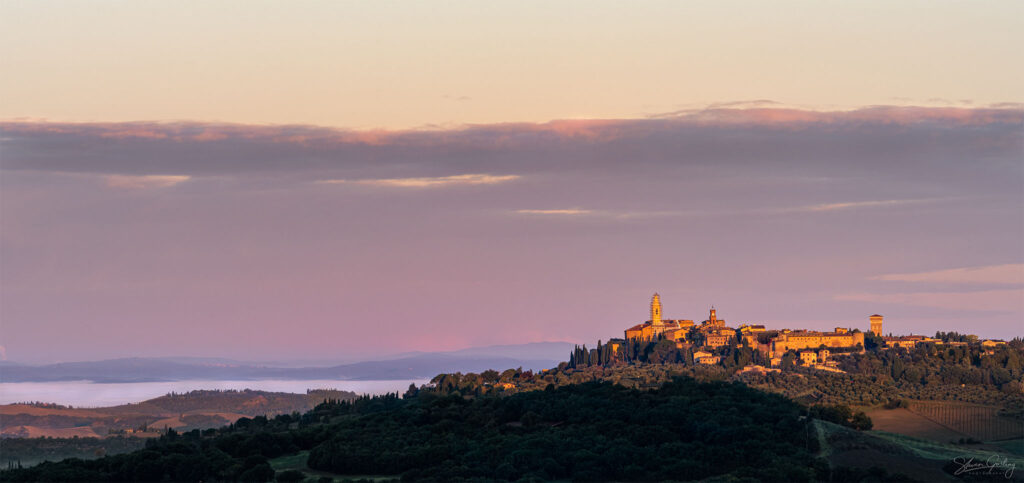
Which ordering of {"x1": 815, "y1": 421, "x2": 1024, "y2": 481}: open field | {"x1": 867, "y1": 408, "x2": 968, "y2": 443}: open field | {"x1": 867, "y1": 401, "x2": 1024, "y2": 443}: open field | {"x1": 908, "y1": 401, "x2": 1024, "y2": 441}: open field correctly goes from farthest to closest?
{"x1": 908, "y1": 401, "x2": 1024, "y2": 441}: open field, {"x1": 867, "y1": 401, "x2": 1024, "y2": 443}: open field, {"x1": 867, "y1": 408, "x2": 968, "y2": 443}: open field, {"x1": 815, "y1": 421, "x2": 1024, "y2": 481}: open field

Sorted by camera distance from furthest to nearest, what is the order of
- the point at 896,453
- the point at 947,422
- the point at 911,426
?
the point at 947,422
the point at 911,426
the point at 896,453

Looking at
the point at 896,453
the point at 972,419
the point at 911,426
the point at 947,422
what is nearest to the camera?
the point at 896,453

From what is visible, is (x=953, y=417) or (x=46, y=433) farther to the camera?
(x=46, y=433)

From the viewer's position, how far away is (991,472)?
6159 cm

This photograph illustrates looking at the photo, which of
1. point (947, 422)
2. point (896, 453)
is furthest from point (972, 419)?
point (896, 453)

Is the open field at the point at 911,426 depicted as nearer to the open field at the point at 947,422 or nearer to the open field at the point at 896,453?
the open field at the point at 947,422

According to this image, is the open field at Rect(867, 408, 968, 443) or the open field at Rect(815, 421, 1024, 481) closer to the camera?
the open field at Rect(815, 421, 1024, 481)

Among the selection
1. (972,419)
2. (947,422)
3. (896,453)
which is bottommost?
(896,453)

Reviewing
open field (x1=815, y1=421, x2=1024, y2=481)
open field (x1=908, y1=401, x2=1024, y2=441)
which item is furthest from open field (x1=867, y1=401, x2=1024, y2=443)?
open field (x1=815, y1=421, x2=1024, y2=481)

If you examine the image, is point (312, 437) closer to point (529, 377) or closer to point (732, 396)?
point (732, 396)

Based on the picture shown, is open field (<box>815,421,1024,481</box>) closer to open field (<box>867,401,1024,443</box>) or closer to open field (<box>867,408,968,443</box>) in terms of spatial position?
open field (<box>867,408,968,443</box>)

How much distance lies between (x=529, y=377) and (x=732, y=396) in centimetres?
7696

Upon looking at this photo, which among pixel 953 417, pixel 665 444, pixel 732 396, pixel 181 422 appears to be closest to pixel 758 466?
pixel 665 444

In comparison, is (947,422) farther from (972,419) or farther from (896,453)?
(896,453)
